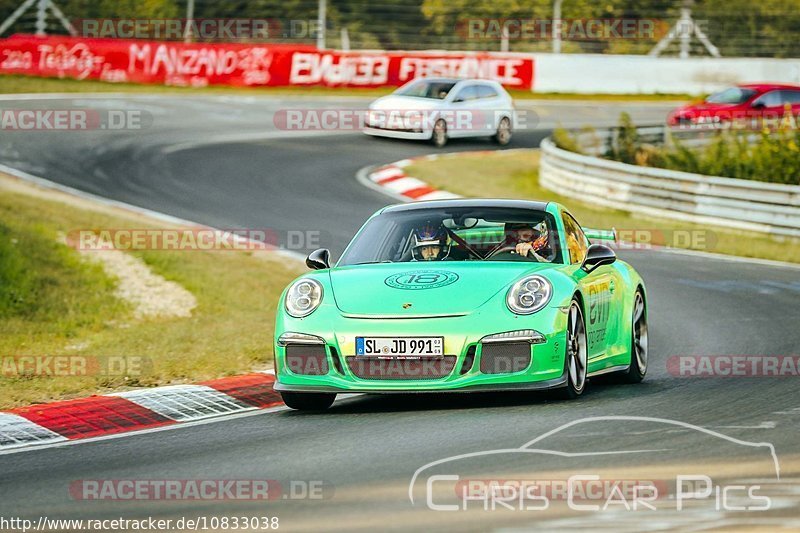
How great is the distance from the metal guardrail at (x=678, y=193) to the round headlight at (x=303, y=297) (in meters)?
11.5

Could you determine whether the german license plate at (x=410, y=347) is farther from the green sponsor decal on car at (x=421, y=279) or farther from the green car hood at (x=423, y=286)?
the green sponsor decal on car at (x=421, y=279)

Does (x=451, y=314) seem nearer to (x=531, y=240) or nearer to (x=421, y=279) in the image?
(x=421, y=279)

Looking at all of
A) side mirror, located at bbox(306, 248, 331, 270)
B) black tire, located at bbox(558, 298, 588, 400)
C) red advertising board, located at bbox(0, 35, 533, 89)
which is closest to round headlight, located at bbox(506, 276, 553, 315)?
black tire, located at bbox(558, 298, 588, 400)

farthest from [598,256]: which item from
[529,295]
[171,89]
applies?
[171,89]

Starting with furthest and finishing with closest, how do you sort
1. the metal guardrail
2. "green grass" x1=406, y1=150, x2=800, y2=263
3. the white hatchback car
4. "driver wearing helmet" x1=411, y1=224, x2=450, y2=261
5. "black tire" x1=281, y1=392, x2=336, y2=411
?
the white hatchback car < the metal guardrail < "green grass" x1=406, y1=150, x2=800, y2=263 < "driver wearing helmet" x1=411, y1=224, x2=450, y2=261 < "black tire" x1=281, y1=392, x2=336, y2=411

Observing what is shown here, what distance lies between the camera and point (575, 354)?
8414mm

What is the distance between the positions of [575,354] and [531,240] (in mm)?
1047

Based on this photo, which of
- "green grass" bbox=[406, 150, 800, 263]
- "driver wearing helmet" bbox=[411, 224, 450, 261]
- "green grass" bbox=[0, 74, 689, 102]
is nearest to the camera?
"driver wearing helmet" bbox=[411, 224, 450, 261]

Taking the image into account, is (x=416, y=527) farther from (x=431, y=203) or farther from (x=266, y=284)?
(x=266, y=284)

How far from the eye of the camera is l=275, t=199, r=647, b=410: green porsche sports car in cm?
790

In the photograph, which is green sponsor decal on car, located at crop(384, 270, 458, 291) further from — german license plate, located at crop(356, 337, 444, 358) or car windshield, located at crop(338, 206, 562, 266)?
car windshield, located at crop(338, 206, 562, 266)

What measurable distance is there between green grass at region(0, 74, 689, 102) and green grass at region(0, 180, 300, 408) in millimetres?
16021

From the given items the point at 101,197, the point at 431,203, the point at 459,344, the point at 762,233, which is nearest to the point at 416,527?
the point at 459,344

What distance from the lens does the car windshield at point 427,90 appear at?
28391 millimetres
